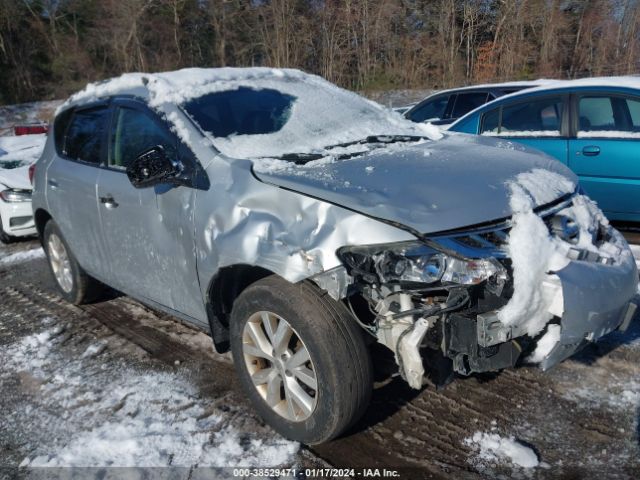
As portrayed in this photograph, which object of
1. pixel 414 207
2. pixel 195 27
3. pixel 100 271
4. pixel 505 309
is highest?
pixel 195 27

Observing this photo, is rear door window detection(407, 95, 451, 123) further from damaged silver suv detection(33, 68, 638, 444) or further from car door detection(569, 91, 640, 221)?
damaged silver suv detection(33, 68, 638, 444)

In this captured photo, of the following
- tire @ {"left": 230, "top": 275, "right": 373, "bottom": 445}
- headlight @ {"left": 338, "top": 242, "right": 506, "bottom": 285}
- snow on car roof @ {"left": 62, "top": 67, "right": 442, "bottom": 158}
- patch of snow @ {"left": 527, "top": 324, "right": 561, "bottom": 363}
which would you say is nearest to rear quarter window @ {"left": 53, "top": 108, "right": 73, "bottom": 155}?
snow on car roof @ {"left": 62, "top": 67, "right": 442, "bottom": 158}

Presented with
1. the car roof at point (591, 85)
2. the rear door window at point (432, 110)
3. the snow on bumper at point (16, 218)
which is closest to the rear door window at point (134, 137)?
the car roof at point (591, 85)

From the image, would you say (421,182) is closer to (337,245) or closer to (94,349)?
(337,245)

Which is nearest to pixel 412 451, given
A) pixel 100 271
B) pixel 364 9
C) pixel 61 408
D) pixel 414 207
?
pixel 414 207

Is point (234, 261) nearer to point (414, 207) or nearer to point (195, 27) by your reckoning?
point (414, 207)

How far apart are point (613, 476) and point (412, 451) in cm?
87

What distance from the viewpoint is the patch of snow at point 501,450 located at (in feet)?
8.15

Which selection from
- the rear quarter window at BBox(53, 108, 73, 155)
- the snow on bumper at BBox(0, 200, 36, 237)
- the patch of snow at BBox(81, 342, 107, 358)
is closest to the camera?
the patch of snow at BBox(81, 342, 107, 358)

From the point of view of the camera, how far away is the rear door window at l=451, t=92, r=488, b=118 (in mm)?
8974

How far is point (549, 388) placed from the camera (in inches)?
120

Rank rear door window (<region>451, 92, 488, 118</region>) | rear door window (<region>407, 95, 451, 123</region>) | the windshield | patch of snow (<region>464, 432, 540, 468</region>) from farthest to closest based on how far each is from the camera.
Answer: rear door window (<region>407, 95, 451, 123</region>) → rear door window (<region>451, 92, 488, 118</region>) → the windshield → patch of snow (<region>464, 432, 540, 468</region>)

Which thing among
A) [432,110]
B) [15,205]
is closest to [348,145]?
[15,205]

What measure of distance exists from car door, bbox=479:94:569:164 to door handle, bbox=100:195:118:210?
4.08m
